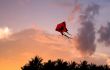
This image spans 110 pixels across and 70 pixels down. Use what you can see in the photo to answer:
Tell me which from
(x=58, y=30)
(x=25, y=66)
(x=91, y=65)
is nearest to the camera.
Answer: (x=58, y=30)

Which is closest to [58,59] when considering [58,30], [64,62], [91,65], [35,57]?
[64,62]

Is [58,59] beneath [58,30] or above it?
above

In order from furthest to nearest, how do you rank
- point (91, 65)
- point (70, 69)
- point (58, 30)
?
point (91, 65)
point (70, 69)
point (58, 30)

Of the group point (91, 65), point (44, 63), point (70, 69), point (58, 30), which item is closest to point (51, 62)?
point (44, 63)

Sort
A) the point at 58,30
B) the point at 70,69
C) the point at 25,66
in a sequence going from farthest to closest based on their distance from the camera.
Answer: the point at 70,69 < the point at 25,66 < the point at 58,30

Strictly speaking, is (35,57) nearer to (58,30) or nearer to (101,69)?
(101,69)

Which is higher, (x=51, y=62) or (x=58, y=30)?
(x=51, y=62)

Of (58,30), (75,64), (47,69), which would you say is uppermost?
(75,64)

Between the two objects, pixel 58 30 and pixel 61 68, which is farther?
pixel 61 68

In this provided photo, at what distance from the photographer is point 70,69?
75.9m

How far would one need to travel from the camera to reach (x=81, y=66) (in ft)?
254

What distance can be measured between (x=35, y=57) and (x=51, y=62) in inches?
194

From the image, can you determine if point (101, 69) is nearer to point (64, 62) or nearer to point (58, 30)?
point (64, 62)

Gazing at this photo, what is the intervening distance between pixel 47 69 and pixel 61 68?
397 cm
